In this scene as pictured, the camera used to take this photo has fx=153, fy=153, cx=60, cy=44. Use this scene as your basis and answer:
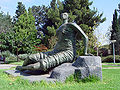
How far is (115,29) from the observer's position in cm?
2955

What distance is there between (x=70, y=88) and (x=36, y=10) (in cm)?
3889

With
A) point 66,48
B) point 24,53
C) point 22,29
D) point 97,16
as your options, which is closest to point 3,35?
point 24,53

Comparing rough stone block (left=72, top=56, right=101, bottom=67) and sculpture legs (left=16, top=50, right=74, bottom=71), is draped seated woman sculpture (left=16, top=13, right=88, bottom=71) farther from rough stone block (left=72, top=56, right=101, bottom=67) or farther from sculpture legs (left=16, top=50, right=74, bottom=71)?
rough stone block (left=72, top=56, right=101, bottom=67)

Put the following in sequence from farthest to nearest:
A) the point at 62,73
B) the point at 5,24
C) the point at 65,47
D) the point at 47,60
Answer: the point at 5,24, the point at 65,47, the point at 47,60, the point at 62,73

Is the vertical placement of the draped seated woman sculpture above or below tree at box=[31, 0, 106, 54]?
below

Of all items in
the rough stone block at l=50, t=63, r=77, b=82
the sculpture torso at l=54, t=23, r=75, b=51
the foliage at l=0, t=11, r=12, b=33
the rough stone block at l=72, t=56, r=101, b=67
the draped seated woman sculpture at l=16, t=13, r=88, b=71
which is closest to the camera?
the rough stone block at l=50, t=63, r=77, b=82

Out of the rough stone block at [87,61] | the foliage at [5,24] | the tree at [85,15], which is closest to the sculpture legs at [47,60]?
the rough stone block at [87,61]

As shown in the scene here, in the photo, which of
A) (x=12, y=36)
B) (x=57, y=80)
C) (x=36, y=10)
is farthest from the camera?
(x=36, y=10)

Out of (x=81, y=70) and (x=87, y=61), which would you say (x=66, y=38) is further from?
(x=81, y=70)

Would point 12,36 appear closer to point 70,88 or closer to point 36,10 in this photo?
point 70,88

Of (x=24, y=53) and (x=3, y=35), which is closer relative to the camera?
(x=3, y=35)

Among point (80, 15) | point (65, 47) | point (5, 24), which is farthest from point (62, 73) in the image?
point (5, 24)

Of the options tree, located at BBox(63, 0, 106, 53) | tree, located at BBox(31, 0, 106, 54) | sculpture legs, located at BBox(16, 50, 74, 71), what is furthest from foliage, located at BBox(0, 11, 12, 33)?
sculpture legs, located at BBox(16, 50, 74, 71)

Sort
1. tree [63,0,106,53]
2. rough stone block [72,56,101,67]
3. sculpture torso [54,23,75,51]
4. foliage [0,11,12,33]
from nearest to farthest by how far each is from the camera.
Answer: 1. rough stone block [72,56,101,67]
2. sculpture torso [54,23,75,51]
3. tree [63,0,106,53]
4. foliage [0,11,12,33]
